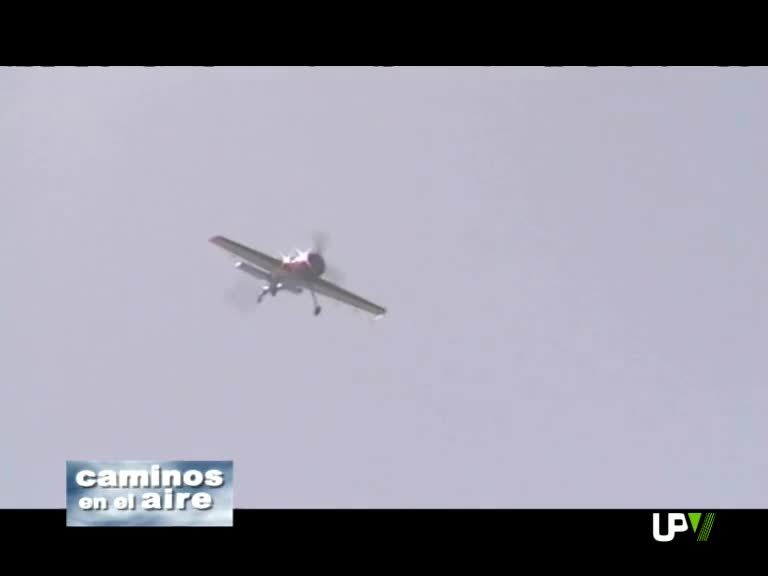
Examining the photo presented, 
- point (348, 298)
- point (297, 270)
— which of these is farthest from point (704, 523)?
point (348, 298)

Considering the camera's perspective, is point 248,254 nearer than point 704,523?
No

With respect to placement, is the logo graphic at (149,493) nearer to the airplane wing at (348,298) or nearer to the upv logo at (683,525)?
the airplane wing at (348,298)

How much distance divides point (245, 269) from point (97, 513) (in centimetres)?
1679

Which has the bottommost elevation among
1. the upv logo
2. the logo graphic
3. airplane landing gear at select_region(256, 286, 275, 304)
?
the upv logo

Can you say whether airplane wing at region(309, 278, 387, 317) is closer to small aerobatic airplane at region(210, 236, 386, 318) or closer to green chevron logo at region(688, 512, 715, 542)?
small aerobatic airplane at region(210, 236, 386, 318)

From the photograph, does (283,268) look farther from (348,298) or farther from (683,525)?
(683,525)

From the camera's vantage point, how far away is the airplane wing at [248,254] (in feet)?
221

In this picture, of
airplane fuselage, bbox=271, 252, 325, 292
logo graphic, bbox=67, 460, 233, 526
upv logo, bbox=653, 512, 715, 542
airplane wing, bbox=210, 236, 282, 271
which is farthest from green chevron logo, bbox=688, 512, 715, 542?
airplane wing, bbox=210, 236, 282, 271

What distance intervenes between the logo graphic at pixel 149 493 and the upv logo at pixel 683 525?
64.3 feet

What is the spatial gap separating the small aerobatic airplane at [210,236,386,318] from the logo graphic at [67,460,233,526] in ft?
41.7

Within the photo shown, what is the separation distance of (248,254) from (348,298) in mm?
7245

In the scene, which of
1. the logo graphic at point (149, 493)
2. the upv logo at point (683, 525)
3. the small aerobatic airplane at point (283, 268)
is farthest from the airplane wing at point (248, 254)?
the upv logo at point (683, 525)

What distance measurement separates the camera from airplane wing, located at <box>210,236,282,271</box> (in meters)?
67.2

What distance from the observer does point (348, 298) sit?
72125mm
